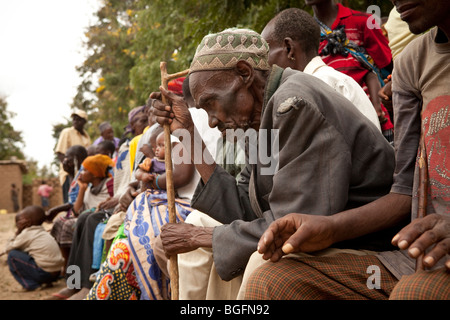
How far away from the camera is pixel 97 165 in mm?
6984

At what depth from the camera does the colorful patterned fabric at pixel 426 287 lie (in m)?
1.69

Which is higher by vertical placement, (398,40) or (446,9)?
(398,40)

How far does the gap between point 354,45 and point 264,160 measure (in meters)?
2.17

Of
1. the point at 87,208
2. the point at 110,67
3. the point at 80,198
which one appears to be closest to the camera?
the point at 87,208

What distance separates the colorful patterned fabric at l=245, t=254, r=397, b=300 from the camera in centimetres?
203

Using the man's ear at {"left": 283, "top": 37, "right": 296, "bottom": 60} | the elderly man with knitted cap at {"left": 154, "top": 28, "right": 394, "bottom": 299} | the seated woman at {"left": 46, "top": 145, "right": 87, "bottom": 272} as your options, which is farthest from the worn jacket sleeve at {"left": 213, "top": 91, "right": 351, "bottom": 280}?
the seated woman at {"left": 46, "top": 145, "right": 87, "bottom": 272}

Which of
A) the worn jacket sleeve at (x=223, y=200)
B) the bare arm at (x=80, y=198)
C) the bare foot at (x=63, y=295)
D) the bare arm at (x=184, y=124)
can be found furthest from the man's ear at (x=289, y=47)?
the bare arm at (x=80, y=198)

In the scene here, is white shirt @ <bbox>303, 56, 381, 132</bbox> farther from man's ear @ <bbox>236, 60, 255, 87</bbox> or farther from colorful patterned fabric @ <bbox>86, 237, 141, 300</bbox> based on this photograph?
colorful patterned fabric @ <bbox>86, 237, 141, 300</bbox>

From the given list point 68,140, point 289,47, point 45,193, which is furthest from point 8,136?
point 289,47

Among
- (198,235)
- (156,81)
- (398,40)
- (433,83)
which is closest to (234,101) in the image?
(198,235)

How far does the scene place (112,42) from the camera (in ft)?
53.8

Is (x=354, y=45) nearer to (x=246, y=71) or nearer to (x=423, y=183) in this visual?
(x=246, y=71)

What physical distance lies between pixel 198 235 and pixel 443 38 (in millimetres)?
1499
